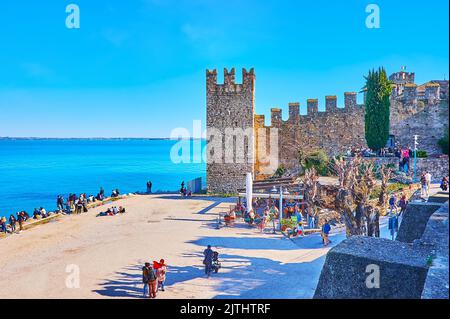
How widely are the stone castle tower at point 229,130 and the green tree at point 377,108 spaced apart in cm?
835

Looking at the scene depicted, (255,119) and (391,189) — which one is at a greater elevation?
(255,119)

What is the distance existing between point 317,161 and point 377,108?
18.6ft

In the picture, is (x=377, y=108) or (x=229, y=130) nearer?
(x=377, y=108)

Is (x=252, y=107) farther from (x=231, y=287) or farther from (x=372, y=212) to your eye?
(x=231, y=287)

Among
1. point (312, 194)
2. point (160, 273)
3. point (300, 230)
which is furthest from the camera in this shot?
point (300, 230)

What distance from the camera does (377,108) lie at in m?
27.3

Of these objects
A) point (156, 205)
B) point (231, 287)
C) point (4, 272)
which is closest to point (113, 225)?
point (156, 205)

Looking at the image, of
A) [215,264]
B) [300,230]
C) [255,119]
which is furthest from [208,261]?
[255,119]

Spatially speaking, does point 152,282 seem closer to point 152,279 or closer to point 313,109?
point 152,279

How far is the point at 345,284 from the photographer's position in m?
8.65

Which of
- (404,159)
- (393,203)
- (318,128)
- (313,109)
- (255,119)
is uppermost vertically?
(313,109)

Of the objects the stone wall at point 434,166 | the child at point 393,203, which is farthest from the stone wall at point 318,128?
the child at point 393,203

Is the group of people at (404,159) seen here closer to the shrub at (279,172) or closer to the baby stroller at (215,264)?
the shrub at (279,172)
